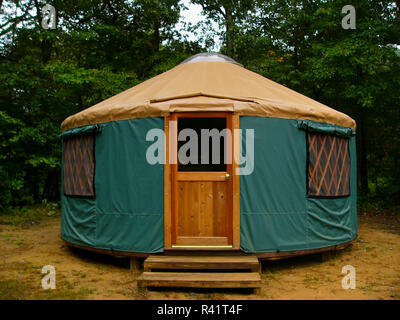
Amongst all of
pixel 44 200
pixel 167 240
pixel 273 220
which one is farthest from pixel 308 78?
pixel 44 200

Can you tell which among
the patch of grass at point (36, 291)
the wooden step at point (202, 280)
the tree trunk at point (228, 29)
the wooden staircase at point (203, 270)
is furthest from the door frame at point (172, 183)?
the tree trunk at point (228, 29)

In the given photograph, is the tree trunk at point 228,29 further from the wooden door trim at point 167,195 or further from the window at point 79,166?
the wooden door trim at point 167,195

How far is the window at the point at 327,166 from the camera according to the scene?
4117 mm

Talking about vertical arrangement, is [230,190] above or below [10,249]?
above

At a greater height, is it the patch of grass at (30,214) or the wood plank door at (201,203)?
the wood plank door at (201,203)

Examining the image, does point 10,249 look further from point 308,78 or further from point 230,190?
point 308,78

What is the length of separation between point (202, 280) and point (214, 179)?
3.49 ft

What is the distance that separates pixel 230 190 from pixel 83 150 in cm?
186

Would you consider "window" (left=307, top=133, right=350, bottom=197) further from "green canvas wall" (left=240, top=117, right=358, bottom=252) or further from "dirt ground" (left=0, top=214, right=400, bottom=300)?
"dirt ground" (left=0, top=214, right=400, bottom=300)

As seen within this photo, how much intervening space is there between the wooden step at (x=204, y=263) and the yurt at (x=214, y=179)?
0.19 m

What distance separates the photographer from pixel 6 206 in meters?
7.97

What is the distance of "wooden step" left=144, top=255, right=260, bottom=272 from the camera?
11.4 feet

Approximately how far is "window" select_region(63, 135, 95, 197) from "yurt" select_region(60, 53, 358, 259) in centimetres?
2
